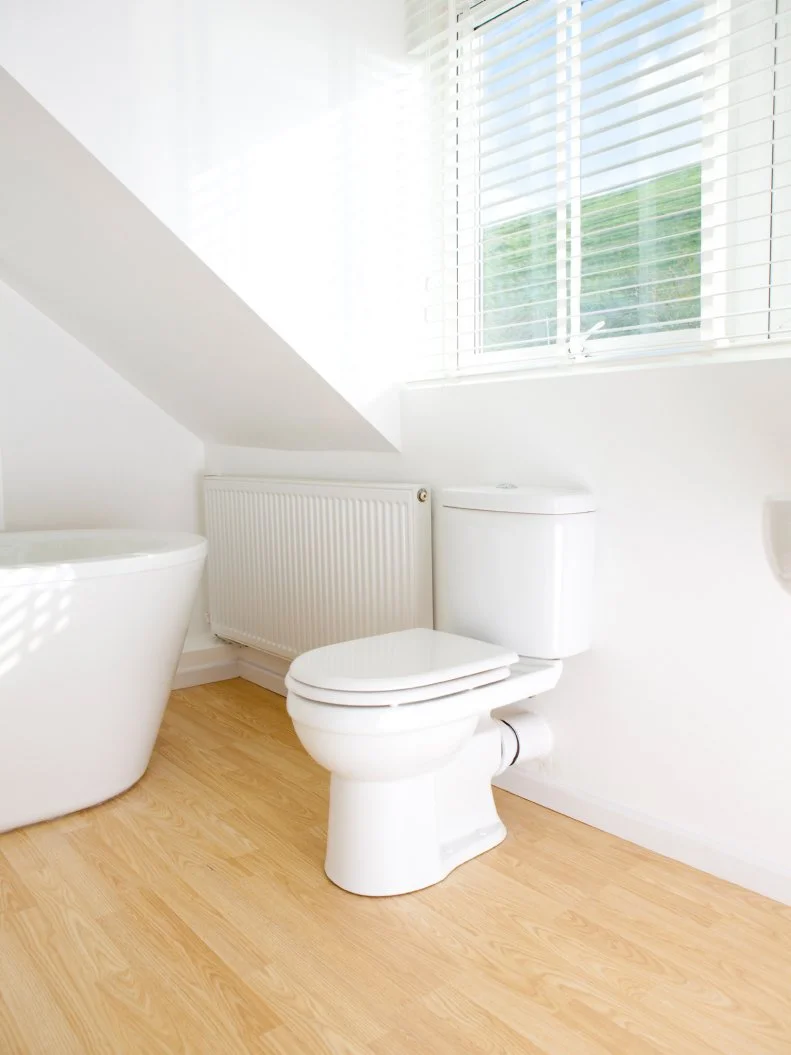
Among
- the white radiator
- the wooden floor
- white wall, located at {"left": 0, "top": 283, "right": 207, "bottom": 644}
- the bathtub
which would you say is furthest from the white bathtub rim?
the wooden floor

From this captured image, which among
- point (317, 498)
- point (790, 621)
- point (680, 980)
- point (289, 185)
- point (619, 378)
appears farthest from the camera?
point (317, 498)

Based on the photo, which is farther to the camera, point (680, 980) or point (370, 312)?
point (370, 312)

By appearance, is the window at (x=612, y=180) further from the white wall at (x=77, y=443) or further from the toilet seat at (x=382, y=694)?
the white wall at (x=77, y=443)

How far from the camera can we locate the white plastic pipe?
216 centimetres

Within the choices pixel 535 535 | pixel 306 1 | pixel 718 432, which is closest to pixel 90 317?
pixel 306 1

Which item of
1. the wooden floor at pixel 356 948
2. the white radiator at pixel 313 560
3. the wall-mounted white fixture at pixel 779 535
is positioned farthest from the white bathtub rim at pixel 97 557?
the wall-mounted white fixture at pixel 779 535

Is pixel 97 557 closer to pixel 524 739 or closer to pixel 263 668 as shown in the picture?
pixel 263 668

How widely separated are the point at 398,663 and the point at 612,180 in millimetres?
1362

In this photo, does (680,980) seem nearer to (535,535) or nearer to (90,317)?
(535,535)

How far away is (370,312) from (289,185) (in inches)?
16.5

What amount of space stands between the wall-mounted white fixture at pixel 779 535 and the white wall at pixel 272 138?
138 centimetres

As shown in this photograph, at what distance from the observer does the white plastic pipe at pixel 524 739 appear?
2.16m

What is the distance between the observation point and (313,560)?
2.91 m

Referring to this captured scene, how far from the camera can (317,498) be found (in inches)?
112
